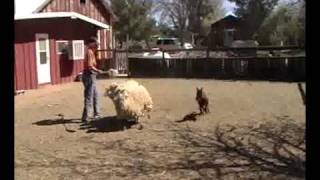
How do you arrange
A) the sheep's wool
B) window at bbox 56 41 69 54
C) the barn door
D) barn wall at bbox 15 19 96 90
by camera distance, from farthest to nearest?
window at bbox 56 41 69 54, the barn door, barn wall at bbox 15 19 96 90, the sheep's wool

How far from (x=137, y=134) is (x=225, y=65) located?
497 inches

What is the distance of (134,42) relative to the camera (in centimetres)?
5112

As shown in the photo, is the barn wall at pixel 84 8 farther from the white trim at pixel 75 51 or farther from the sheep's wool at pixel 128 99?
the sheep's wool at pixel 128 99

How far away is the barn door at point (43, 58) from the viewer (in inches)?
737

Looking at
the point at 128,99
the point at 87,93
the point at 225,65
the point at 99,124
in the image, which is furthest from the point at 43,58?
the point at 128,99

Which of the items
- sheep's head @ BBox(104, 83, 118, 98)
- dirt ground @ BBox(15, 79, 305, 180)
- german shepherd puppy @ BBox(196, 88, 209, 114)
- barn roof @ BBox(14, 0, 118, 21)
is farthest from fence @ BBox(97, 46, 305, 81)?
sheep's head @ BBox(104, 83, 118, 98)

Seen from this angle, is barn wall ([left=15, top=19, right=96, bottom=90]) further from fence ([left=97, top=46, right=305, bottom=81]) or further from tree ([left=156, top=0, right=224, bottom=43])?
tree ([left=156, top=0, right=224, bottom=43])

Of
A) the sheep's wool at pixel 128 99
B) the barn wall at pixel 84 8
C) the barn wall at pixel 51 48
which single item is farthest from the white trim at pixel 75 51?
the sheep's wool at pixel 128 99

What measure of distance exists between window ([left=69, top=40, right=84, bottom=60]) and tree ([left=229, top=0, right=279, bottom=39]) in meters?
26.9

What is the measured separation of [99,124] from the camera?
9.76 metres

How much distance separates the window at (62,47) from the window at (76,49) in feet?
0.57

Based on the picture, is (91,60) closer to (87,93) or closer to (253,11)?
(87,93)

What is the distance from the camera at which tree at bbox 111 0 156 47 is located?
162ft
